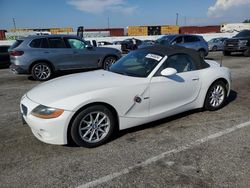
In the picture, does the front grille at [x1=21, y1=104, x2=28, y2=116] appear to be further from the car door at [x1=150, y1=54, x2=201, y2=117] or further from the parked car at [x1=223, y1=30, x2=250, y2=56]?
the parked car at [x1=223, y1=30, x2=250, y2=56]

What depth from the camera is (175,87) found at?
473cm

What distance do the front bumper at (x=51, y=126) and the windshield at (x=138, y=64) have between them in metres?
1.49

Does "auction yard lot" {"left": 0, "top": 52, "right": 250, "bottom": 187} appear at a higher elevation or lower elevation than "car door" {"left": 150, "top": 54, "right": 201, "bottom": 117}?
lower

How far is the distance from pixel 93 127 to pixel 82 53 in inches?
266

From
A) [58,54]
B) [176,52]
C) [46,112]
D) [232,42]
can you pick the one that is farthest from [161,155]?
[232,42]

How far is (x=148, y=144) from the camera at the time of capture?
414cm

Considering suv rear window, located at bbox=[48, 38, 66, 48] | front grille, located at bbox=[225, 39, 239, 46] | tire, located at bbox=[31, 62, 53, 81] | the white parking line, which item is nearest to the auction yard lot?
the white parking line

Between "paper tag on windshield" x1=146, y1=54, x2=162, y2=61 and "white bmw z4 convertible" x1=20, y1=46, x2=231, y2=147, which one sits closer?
"white bmw z4 convertible" x1=20, y1=46, x2=231, y2=147

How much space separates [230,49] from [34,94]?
1600 cm

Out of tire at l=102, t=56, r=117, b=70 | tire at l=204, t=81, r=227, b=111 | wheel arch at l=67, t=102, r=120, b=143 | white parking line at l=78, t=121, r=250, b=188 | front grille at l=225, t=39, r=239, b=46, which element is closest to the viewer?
white parking line at l=78, t=121, r=250, b=188

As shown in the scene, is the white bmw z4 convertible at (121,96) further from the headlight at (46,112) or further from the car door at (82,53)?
the car door at (82,53)

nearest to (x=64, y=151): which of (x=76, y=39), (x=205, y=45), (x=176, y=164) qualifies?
(x=176, y=164)

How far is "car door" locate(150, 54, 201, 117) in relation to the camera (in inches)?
178

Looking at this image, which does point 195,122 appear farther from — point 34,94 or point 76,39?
point 76,39
